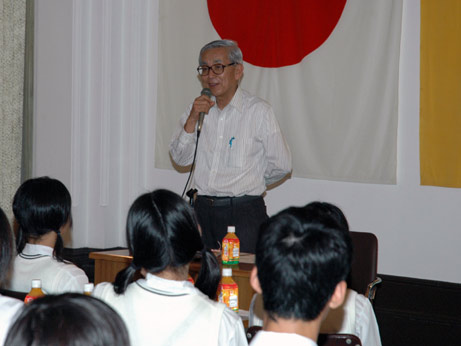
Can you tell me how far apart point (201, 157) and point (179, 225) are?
2.28m

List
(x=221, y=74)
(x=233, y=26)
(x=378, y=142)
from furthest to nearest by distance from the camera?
(x=233, y=26)
(x=378, y=142)
(x=221, y=74)

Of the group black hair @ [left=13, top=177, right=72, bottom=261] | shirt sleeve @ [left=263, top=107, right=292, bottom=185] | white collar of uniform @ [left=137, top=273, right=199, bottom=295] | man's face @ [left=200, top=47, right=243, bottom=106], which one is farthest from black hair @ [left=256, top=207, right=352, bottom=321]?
man's face @ [left=200, top=47, right=243, bottom=106]

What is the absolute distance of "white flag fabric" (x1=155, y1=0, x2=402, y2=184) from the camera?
445cm

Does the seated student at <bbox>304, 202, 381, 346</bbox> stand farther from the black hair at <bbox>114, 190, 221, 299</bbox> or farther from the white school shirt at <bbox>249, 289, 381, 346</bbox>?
the black hair at <bbox>114, 190, 221, 299</bbox>

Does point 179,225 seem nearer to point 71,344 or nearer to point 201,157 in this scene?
point 71,344

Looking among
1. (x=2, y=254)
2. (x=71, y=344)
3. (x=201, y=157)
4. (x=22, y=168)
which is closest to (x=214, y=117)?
(x=201, y=157)

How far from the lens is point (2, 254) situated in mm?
1706

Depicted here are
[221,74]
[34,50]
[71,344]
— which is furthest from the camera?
[34,50]

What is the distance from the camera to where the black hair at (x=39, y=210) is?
2.56 m

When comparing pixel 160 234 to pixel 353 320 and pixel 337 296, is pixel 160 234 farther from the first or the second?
pixel 353 320

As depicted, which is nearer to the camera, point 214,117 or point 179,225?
point 179,225

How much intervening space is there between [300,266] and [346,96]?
3432mm

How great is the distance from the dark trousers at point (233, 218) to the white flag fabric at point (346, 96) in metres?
0.99

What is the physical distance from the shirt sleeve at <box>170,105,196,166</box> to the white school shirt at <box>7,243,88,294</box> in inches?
64.7
